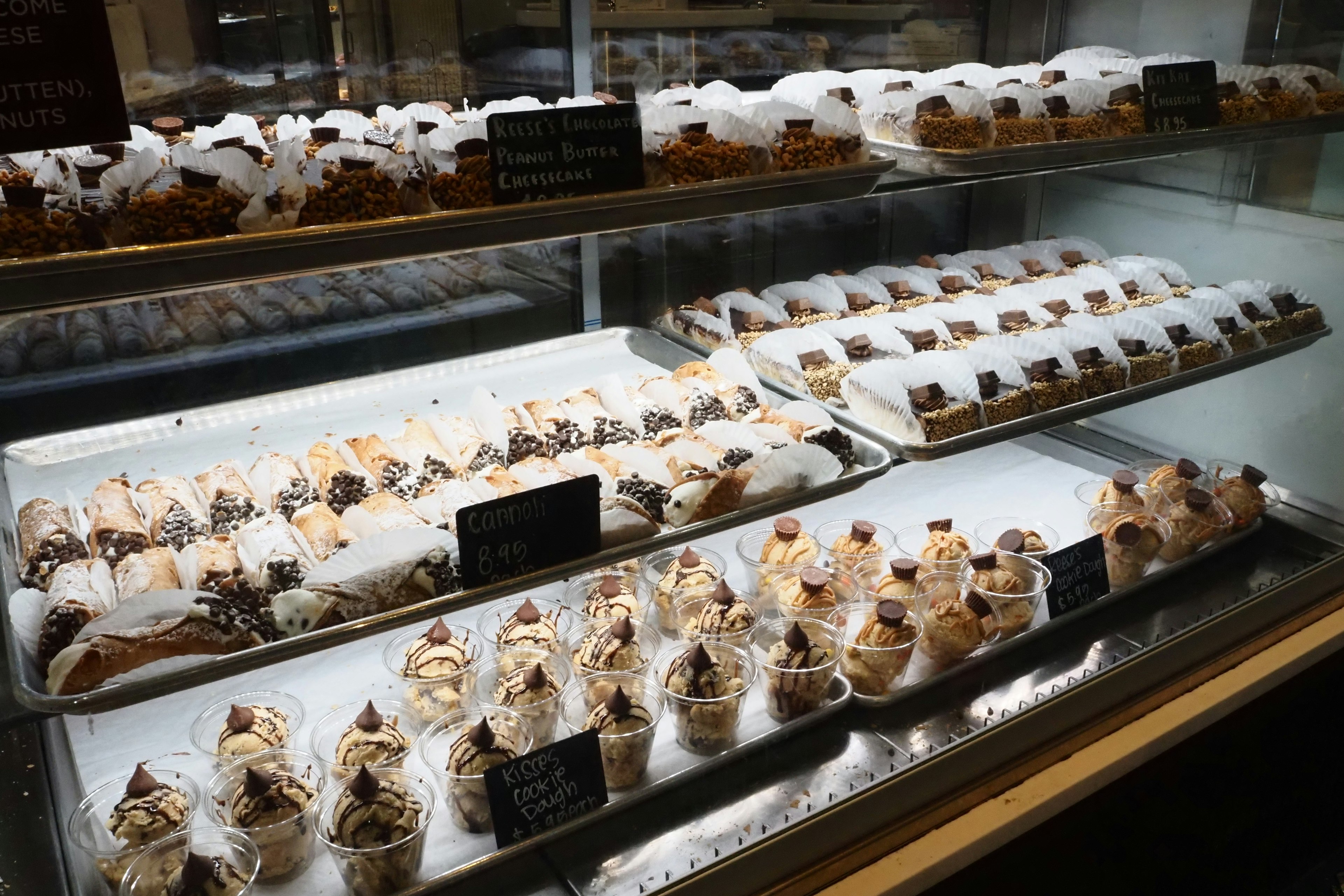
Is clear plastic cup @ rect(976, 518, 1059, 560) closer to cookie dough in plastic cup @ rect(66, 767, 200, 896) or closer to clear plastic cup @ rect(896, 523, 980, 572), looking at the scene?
clear plastic cup @ rect(896, 523, 980, 572)

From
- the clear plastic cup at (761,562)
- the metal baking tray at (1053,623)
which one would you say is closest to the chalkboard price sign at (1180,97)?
the metal baking tray at (1053,623)

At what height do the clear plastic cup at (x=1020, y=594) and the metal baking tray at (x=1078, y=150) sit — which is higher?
the metal baking tray at (x=1078, y=150)

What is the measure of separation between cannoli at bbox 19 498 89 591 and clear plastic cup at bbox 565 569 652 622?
854 mm

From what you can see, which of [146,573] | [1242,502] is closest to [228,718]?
[146,573]

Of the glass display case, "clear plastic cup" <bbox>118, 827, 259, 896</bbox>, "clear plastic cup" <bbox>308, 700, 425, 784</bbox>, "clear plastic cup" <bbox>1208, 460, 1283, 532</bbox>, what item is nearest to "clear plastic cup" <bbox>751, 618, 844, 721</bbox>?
the glass display case

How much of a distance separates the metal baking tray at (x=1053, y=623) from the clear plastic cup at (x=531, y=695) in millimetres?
553

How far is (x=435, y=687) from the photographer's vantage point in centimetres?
178

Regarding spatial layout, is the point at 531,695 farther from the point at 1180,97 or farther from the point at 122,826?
the point at 1180,97

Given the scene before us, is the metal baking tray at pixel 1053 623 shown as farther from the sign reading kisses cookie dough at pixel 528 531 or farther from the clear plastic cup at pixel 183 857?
the clear plastic cup at pixel 183 857

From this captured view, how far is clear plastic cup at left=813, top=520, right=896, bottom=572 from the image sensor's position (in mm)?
2180

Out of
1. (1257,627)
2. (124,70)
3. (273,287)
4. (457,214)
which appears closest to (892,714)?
(1257,627)

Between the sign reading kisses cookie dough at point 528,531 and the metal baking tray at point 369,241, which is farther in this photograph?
the sign reading kisses cookie dough at point 528,531

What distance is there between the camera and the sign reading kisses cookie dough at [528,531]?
1469mm

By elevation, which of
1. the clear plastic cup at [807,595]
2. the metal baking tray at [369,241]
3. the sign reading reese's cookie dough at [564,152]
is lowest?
the clear plastic cup at [807,595]
